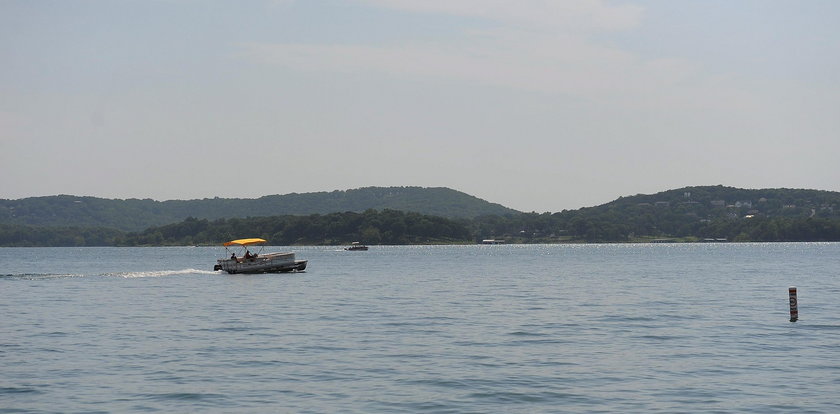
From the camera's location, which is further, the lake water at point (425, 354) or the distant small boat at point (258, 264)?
the distant small boat at point (258, 264)

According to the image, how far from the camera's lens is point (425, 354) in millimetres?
40906

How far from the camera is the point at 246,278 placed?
11669 centimetres

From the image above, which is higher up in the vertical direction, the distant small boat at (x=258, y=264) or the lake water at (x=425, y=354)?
the distant small boat at (x=258, y=264)

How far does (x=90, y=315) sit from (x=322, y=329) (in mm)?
18794

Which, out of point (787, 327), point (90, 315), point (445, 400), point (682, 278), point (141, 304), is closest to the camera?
point (445, 400)

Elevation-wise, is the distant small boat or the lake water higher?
the distant small boat

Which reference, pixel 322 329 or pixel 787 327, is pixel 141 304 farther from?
pixel 787 327

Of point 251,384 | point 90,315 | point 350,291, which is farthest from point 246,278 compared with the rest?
point 251,384

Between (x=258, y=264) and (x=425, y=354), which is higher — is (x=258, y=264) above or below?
above

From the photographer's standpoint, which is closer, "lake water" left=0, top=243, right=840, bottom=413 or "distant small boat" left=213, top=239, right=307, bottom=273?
"lake water" left=0, top=243, right=840, bottom=413

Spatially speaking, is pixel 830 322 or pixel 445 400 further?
pixel 830 322

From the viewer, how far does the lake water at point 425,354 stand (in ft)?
101

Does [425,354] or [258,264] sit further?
[258,264]

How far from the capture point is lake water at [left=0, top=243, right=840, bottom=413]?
101 feet
